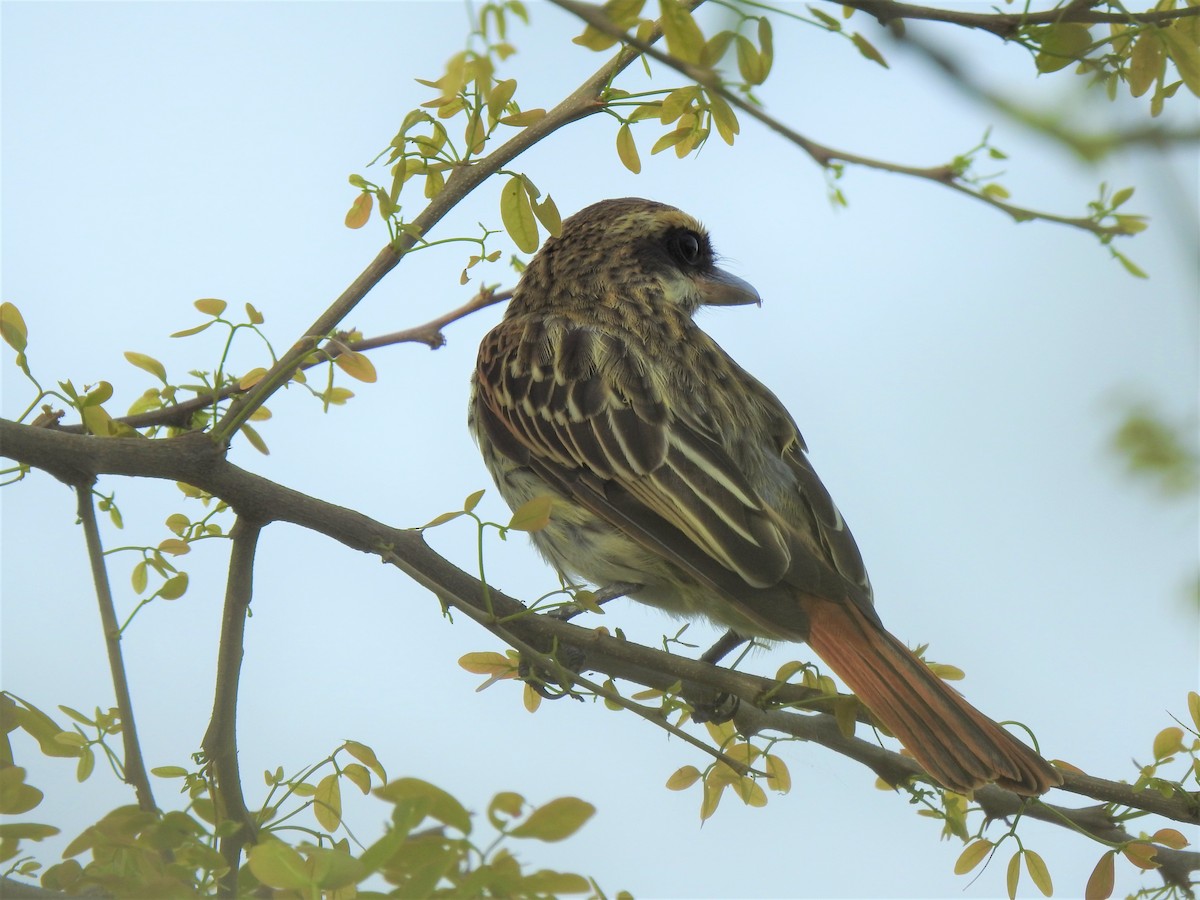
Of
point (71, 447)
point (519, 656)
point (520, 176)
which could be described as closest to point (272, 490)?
point (71, 447)

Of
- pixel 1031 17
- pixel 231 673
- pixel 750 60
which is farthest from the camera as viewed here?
pixel 231 673

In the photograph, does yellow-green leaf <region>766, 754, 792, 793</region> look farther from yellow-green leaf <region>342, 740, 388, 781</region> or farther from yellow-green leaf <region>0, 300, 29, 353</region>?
yellow-green leaf <region>0, 300, 29, 353</region>

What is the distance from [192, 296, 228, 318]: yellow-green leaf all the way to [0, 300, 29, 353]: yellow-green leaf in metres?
0.29

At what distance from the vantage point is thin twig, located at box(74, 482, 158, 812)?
1915mm

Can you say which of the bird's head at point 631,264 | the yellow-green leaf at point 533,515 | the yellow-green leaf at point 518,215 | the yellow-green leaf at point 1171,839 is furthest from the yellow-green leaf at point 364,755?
the bird's head at point 631,264

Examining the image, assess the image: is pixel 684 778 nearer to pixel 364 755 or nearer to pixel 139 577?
pixel 364 755

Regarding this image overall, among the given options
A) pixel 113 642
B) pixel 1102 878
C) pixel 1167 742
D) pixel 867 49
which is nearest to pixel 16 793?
pixel 113 642

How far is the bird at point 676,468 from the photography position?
2.43 metres

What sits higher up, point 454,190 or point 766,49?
point 454,190

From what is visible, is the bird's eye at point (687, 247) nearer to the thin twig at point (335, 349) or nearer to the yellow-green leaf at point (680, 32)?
the thin twig at point (335, 349)

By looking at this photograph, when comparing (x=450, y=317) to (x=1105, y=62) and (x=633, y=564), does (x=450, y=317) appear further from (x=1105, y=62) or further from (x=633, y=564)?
(x=1105, y=62)

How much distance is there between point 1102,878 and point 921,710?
0.43 m

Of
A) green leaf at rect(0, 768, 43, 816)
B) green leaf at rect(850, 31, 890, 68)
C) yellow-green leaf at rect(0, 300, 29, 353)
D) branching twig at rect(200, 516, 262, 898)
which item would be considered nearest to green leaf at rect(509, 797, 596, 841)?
green leaf at rect(0, 768, 43, 816)

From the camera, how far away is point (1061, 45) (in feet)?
6.10
